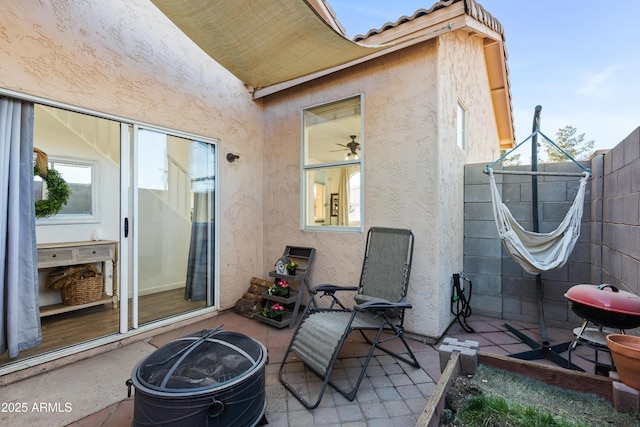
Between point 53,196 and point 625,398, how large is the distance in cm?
606

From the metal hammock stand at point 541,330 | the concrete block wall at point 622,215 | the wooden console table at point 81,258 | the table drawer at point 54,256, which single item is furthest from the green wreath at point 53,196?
the concrete block wall at point 622,215

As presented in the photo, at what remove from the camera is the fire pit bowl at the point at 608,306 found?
1732 millimetres

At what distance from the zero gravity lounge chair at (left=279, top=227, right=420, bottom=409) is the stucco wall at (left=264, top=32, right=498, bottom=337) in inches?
13.1

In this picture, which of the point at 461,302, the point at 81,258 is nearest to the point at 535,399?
the point at 461,302

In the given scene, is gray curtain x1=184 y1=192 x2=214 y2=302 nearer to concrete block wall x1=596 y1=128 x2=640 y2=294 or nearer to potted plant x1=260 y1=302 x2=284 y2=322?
potted plant x1=260 y1=302 x2=284 y2=322

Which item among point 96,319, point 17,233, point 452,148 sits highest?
point 452,148

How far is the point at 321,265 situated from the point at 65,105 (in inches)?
129

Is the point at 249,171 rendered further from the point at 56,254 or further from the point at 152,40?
the point at 56,254

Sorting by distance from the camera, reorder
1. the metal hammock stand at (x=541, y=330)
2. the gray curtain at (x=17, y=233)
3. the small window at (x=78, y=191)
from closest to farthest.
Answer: the gray curtain at (x=17, y=233)
the metal hammock stand at (x=541, y=330)
the small window at (x=78, y=191)

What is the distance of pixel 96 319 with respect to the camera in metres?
3.90

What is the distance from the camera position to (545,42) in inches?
392

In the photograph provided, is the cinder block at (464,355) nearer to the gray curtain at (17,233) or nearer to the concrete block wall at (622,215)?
the concrete block wall at (622,215)

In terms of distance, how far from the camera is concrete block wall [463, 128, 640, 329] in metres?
2.51

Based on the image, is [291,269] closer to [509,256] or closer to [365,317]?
[365,317]
